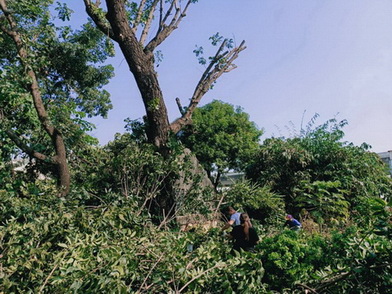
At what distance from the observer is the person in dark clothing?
5465mm

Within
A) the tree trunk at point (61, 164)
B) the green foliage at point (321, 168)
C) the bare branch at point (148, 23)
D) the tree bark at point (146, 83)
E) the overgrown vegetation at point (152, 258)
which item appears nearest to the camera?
the overgrown vegetation at point (152, 258)

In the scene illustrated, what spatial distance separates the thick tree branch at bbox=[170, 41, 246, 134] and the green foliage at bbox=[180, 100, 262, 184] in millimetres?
12739

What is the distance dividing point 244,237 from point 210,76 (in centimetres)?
416

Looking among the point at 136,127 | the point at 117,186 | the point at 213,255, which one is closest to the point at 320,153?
the point at 136,127

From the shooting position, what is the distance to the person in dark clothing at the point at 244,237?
5465 mm

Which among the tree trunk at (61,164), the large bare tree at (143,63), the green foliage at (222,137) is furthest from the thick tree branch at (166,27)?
the green foliage at (222,137)

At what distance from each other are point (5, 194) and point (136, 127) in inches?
137

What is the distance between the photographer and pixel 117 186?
21.4ft

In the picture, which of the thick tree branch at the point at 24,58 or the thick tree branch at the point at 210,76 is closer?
the thick tree branch at the point at 24,58

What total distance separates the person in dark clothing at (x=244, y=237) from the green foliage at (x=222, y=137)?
50.7 feet

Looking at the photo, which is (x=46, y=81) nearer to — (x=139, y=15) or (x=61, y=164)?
(x=139, y=15)

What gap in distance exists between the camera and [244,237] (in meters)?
5.51

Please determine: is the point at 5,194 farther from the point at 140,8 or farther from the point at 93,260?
the point at 140,8

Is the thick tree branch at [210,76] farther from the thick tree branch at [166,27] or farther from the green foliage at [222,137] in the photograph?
the green foliage at [222,137]
